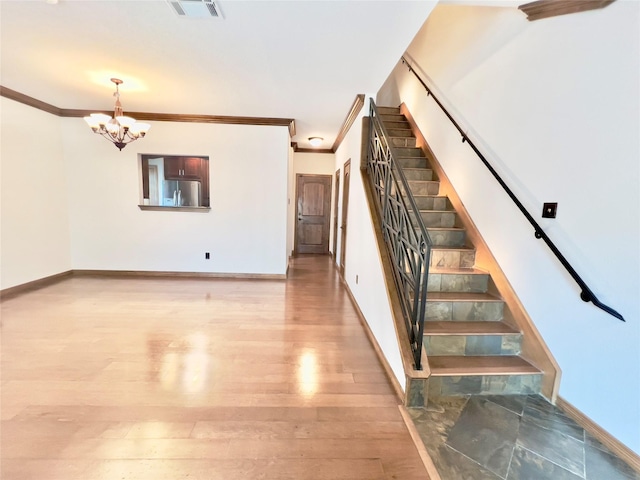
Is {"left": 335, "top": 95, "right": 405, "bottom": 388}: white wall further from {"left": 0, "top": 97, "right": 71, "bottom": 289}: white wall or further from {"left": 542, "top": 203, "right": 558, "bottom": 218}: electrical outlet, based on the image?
{"left": 0, "top": 97, "right": 71, "bottom": 289}: white wall

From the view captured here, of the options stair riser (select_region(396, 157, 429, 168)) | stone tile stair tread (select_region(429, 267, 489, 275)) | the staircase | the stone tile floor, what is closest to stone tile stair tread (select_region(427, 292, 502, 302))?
the staircase

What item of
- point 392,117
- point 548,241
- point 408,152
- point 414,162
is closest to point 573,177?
point 548,241

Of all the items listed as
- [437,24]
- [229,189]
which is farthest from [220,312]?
[437,24]

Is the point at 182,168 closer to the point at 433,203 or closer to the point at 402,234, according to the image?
the point at 433,203

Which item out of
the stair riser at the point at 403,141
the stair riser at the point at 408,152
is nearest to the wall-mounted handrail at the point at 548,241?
the stair riser at the point at 408,152

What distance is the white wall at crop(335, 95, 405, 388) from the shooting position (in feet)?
7.47

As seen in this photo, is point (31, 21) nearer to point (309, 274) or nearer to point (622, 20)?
point (622, 20)

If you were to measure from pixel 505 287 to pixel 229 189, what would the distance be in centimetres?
402

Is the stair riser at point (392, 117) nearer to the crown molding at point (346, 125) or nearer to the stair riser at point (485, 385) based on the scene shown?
the crown molding at point (346, 125)

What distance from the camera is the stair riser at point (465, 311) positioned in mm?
2330

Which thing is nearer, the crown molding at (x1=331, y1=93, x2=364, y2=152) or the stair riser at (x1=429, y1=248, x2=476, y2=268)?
the stair riser at (x1=429, y1=248, x2=476, y2=268)

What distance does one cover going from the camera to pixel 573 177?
1.82 meters

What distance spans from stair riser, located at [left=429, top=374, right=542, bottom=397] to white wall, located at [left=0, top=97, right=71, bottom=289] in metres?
5.13

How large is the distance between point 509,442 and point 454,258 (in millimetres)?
1527
